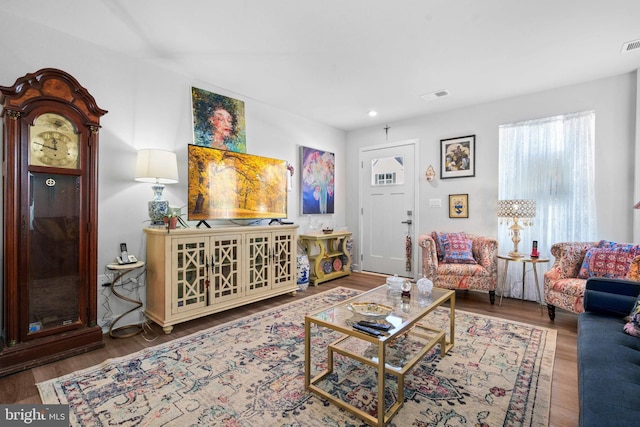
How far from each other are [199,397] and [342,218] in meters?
4.10

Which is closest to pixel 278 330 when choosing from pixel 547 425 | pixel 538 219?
pixel 547 425

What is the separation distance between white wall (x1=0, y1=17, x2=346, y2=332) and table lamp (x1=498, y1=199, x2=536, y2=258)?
3629mm

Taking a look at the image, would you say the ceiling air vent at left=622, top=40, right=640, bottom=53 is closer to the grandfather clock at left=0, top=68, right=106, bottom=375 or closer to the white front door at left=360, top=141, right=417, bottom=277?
the white front door at left=360, top=141, right=417, bottom=277

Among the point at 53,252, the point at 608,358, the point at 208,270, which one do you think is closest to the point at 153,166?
the point at 53,252

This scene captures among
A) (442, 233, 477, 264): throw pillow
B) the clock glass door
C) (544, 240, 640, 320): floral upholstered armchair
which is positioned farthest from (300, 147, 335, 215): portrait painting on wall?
(544, 240, 640, 320): floral upholstered armchair

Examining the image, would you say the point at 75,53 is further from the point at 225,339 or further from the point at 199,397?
the point at 199,397

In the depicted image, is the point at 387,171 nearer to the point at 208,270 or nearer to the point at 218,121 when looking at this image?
the point at 218,121

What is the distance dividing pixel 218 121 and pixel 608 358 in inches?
150

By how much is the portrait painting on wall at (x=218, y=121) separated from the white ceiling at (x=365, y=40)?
0.58 feet

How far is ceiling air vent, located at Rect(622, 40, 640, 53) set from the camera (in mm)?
2611

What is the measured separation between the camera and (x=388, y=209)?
5.07 metres

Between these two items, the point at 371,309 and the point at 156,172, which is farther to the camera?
the point at 156,172

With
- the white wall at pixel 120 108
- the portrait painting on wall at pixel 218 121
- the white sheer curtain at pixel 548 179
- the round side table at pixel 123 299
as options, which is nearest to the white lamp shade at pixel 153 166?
the white wall at pixel 120 108

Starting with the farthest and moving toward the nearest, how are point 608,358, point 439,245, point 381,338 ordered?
1. point 439,245
2. point 381,338
3. point 608,358
